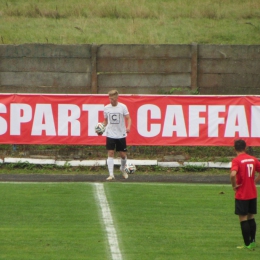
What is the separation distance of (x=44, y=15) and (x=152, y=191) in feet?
52.8

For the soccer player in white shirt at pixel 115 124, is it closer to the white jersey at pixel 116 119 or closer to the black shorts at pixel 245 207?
the white jersey at pixel 116 119

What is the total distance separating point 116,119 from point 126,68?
16.6 feet

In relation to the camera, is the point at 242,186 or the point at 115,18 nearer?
the point at 242,186

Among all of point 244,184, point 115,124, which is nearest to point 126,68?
point 115,124

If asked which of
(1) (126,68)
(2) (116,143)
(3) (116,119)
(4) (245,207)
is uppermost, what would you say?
(1) (126,68)

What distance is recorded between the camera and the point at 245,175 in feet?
30.5

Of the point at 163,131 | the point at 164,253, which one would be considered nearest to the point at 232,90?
the point at 163,131

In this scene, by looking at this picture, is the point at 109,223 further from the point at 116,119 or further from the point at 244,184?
the point at 116,119

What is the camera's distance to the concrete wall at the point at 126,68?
20.7 meters

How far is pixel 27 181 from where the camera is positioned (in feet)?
53.2

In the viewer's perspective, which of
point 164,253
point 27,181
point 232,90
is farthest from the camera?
point 232,90

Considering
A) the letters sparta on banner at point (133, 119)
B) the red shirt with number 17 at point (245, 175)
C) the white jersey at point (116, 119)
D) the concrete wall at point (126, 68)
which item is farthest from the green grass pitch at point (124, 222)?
the concrete wall at point (126, 68)

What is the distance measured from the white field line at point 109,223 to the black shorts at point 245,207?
1738 millimetres

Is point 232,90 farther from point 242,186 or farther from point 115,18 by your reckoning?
point 242,186
